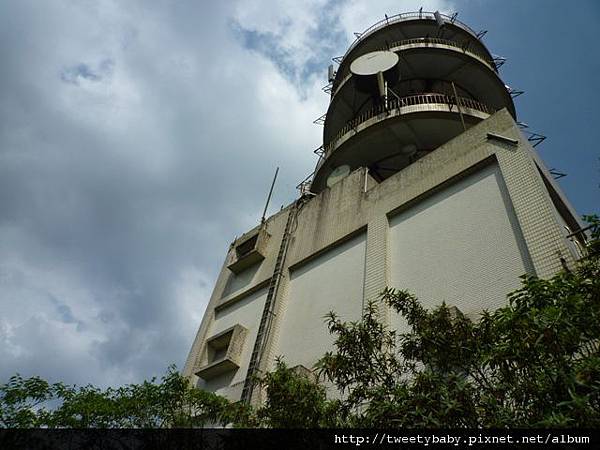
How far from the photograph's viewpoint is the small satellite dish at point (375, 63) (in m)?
19.5

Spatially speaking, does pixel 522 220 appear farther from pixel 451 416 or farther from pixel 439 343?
pixel 451 416

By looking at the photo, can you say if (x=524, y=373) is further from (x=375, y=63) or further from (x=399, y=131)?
(x=375, y=63)

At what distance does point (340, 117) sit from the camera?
75.4 ft

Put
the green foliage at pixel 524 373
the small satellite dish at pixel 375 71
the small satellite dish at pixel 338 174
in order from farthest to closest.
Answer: the small satellite dish at pixel 375 71
the small satellite dish at pixel 338 174
the green foliage at pixel 524 373

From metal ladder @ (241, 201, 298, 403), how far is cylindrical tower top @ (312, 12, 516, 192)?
16.8 ft

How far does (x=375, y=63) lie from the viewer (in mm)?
19875

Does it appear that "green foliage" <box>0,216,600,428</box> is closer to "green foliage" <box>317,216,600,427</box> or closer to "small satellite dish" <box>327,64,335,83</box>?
"green foliage" <box>317,216,600,427</box>

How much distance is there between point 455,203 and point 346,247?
11.3 ft

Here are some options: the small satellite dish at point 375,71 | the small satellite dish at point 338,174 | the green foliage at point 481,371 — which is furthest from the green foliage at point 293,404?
the small satellite dish at point 375,71

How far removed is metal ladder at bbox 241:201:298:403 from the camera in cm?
1234

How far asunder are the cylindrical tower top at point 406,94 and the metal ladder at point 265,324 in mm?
5132

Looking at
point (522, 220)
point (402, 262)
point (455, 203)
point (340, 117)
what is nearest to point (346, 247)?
point (402, 262)

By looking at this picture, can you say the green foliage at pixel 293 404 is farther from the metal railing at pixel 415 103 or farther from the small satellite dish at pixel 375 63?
the small satellite dish at pixel 375 63

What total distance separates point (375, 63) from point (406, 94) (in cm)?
229
